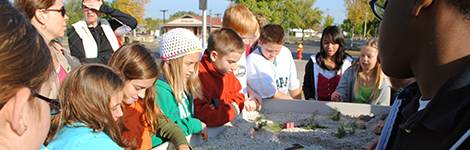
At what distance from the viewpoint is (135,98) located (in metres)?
2.21

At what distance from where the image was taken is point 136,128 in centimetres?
220

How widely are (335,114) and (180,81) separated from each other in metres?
2.14

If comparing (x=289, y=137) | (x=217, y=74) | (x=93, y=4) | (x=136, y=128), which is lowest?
(x=289, y=137)

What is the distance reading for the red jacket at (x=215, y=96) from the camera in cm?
283

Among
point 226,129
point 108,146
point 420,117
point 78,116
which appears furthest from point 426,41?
point 226,129

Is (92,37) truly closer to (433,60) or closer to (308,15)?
(433,60)

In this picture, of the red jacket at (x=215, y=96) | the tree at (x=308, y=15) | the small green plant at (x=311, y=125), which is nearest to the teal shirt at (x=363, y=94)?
the small green plant at (x=311, y=125)

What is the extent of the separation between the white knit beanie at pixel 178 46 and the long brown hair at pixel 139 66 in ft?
1.17

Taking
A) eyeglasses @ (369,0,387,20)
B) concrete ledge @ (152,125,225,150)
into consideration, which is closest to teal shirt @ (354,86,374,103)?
concrete ledge @ (152,125,225,150)

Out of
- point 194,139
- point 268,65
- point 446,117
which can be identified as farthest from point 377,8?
point 268,65

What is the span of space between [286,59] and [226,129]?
1698 mm

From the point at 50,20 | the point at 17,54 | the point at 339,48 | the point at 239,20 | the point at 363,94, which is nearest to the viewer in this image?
the point at 17,54

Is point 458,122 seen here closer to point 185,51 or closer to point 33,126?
point 33,126

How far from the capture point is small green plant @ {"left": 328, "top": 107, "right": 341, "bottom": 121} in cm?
352
